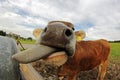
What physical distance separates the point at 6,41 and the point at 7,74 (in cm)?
27

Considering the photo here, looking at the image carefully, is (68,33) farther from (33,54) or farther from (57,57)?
(33,54)

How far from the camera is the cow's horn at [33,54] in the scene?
1249 millimetres

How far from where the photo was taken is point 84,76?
5711 mm

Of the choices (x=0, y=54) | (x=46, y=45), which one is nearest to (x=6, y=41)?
(x=0, y=54)

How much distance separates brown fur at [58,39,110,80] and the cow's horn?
202 centimetres

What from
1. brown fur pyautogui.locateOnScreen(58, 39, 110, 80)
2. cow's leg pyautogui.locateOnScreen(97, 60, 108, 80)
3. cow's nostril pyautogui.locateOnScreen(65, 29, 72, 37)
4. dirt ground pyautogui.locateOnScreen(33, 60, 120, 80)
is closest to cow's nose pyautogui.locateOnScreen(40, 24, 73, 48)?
cow's nostril pyautogui.locateOnScreen(65, 29, 72, 37)

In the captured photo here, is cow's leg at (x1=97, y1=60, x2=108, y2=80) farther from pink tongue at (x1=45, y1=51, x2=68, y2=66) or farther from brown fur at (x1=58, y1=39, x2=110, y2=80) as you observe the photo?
pink tongue at (x1=45, y1=51, x2=68, y2=66)

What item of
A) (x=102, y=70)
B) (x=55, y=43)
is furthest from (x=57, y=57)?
(x=102, y=70)

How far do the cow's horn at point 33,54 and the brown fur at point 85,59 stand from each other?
2.02 m

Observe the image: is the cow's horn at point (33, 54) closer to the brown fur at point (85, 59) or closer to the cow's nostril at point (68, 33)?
the cow's nostril at point (68, 33)

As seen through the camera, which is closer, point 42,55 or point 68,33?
point 42,55

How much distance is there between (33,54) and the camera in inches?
51.5

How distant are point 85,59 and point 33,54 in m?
3.32

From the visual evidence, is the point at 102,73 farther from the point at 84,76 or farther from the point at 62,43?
the point at 62,43
